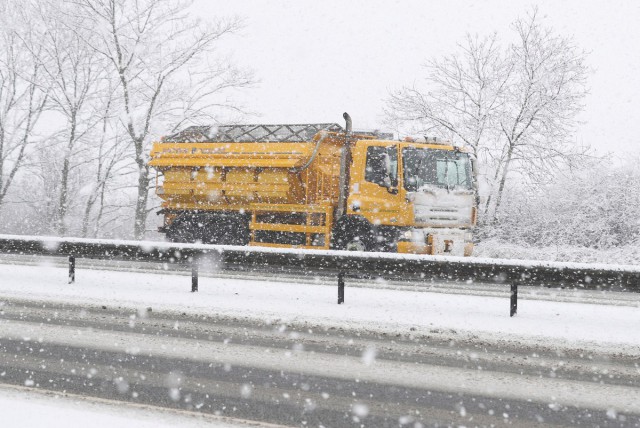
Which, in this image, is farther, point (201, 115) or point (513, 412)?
point (201, 115)

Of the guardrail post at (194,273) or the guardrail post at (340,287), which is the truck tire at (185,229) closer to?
the guardrail post at (194,273)

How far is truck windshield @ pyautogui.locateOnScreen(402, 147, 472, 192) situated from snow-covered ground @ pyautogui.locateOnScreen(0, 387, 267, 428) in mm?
8700

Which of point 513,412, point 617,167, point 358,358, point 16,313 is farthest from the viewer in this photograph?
point 617,167

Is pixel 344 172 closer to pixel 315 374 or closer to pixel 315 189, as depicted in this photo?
pixel 315 189

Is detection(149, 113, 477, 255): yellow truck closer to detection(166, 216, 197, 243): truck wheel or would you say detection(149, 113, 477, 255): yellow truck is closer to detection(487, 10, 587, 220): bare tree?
detection(166, 216, 197, 243): truck wheel

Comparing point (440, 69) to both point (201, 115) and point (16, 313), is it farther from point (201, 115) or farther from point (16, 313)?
point (16, 313)

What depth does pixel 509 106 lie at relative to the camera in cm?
2278

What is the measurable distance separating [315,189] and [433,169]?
8.88 feet

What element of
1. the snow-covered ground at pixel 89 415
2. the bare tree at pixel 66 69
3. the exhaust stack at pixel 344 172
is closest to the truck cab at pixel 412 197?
the exhaust stack at pixel 344 172

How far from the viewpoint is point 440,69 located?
80.1 feet

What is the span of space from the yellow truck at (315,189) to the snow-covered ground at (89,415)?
8437mm

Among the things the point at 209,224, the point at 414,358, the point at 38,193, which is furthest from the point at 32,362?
the point at 38,193

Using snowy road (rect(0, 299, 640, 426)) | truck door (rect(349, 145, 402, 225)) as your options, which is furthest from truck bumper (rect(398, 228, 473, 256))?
snowy road (rect(0, 299, 640, 426))

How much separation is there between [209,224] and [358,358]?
31.2 feet
